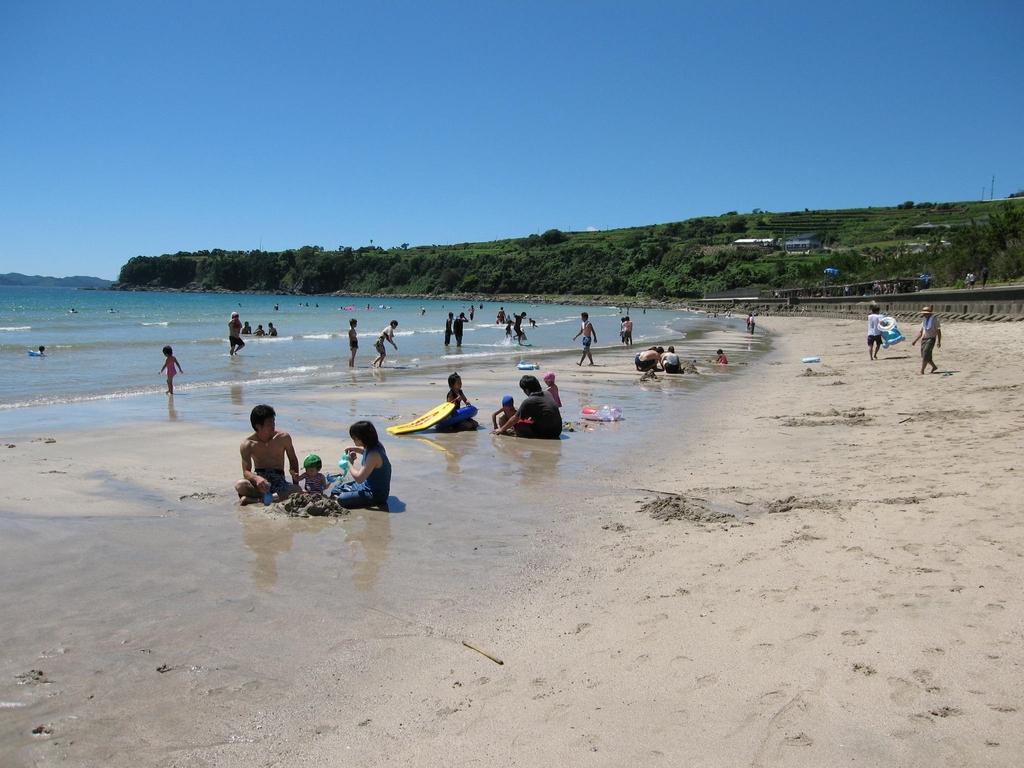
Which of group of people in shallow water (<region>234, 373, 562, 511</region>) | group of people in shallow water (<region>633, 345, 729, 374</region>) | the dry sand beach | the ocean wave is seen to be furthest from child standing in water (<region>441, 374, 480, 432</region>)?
the ocean wave

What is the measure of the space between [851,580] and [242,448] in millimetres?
5649

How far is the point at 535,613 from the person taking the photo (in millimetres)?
5031

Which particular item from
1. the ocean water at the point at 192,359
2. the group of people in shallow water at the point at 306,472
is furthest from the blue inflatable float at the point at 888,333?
the group of people in shallow water at the point at 306,472

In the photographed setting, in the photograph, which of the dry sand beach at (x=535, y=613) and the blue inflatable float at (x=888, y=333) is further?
the blue inflatable float at (x=888, y=333)

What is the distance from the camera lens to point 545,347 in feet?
122

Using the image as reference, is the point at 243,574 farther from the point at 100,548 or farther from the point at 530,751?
the point at 530,751

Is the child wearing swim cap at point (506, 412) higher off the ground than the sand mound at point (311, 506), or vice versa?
the child wearing swim cap at point (506, 412)

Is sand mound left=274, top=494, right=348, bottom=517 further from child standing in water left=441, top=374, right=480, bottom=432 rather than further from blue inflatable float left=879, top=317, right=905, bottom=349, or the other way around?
blue inflatable float left=879, top=317, right=905, bottom=349

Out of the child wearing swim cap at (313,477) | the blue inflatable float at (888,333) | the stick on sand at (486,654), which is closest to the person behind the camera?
the stick on sand at (486,654)

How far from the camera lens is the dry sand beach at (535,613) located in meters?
3.53

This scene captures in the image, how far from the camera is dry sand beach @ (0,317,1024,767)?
353 centimetres

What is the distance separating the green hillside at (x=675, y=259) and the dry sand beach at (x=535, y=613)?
53.4 meters

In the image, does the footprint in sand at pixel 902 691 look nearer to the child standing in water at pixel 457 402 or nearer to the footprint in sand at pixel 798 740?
the footprint in sand at pixel 798 740

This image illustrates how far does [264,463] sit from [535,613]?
388cm
